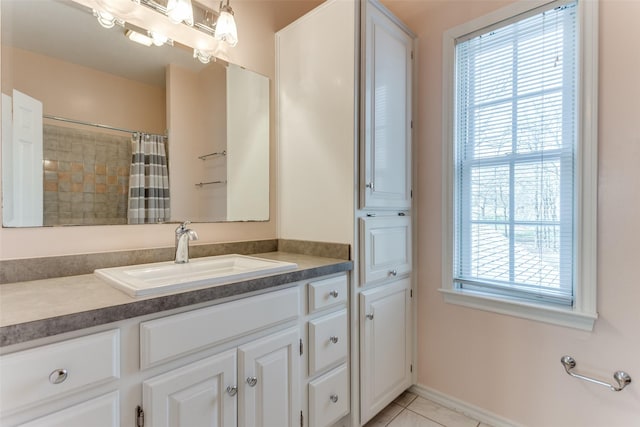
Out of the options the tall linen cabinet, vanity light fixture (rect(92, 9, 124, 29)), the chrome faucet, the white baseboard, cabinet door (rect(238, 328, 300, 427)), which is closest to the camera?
cabinet door (rect(238, 328, 300, 427))

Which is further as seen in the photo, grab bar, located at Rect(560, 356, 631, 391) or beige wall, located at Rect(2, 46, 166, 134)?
grab bar, located at Rect(560, 356, 631, 391)

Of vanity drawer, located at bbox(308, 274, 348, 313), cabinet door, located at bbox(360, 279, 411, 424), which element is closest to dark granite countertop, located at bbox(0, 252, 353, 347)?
vanity drawer, located at bbox(308, 274, 348, 313)

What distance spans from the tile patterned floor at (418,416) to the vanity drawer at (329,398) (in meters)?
0.35

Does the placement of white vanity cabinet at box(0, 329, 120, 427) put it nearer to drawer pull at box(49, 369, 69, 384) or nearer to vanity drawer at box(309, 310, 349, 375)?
drawer pull at box(49, 369, 69, 384)

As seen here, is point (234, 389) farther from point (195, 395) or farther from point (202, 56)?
point (202, 56)

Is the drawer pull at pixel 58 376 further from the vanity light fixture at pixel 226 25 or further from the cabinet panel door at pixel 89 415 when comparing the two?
the vanity light fixture at pixel 226 25

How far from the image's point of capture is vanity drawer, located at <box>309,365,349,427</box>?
4.44 feet

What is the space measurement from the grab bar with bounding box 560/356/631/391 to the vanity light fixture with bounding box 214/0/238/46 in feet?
7.57

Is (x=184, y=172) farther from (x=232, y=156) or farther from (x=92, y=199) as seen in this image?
(x=92, y=199)

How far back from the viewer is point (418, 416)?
1.77 m

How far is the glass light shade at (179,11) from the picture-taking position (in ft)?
4.59

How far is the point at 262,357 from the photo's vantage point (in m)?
1.15

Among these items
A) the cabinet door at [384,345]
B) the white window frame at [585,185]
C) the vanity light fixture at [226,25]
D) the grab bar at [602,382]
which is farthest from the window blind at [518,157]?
the vanity light fixture at [226,25]

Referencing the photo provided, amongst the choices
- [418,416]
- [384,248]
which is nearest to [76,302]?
[384,248]
